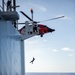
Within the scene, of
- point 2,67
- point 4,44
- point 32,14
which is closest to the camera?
point 2,67

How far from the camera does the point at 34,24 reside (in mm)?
14703

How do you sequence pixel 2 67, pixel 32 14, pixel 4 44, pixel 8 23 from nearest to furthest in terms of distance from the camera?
pixel 2 67 → pixel 4 44 → pixel 8 23 → pixel 32 14

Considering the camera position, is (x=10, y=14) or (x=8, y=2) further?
(x=8, y=2)

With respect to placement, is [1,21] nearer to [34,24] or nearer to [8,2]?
[8,2]

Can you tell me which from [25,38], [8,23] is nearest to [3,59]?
[8,23]

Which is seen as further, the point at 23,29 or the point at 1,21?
the point at 23,29

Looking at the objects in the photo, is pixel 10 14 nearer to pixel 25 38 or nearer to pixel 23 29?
pixel 25 38

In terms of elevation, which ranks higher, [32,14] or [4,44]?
[32,14]

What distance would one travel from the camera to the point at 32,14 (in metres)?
14.6

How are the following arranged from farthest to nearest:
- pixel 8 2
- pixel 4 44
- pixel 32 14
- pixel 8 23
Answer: pixel 32 14, pixel 8 2, pixel 8 23, pixel 4 44

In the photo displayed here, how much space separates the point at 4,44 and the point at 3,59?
1.67 ft

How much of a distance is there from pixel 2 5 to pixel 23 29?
692cm

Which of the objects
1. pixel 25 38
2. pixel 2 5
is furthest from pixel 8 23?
pixel 25 38

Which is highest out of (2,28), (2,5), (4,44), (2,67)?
(2,5)
